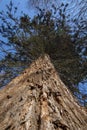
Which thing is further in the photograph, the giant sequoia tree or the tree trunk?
the giant sequoia tree

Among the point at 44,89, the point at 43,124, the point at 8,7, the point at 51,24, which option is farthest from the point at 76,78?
the point at 43,124

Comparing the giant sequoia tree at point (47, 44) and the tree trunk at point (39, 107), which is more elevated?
the giant sequoia tree at point (47, 44)

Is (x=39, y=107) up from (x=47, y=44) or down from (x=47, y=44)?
down

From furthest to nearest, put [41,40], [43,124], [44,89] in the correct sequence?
[41,40], [44,89], [43,124]

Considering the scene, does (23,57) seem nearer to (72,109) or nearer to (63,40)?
(63,40)

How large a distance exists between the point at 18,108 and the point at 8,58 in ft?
26.5

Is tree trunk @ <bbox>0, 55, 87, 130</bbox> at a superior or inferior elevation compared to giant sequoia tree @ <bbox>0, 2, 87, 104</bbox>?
inferior

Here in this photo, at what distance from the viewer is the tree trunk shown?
2.26 m

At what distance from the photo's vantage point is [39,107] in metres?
2.54

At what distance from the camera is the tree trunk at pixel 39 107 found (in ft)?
7.41

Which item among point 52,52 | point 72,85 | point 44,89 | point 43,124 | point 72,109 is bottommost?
point 43,124

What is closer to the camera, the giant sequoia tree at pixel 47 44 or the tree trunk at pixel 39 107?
the tree trunk at pixel 39 107

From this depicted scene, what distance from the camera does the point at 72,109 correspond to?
8.93 ft

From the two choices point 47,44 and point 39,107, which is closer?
point 39,107
